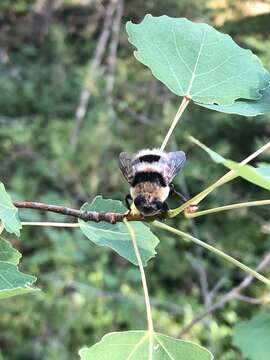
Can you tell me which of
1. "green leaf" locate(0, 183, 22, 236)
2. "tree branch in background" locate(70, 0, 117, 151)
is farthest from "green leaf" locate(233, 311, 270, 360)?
"tree branch in background" locate(70, 0, 117, 151)

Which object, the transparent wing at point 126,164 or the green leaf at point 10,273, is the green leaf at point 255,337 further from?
the green leaf at point 10,273

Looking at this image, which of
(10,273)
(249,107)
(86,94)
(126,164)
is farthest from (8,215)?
(86,94)

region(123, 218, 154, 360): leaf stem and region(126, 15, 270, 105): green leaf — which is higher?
region(126, 15, 270, 105): green leaf

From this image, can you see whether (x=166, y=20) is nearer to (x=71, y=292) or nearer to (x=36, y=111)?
(x=71, y=292)

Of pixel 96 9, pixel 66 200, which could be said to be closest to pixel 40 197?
pixel 66 200

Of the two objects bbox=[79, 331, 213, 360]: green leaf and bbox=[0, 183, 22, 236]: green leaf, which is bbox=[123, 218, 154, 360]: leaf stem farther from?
bbox=[0, 183, 22, 236]: green leaf
